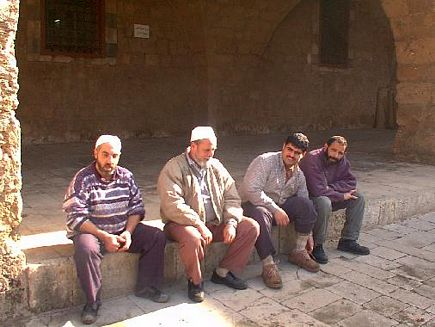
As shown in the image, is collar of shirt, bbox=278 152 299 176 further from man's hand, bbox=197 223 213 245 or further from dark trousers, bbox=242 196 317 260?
man's hand, bbox=197 223 213 245

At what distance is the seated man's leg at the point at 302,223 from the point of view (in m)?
3.93

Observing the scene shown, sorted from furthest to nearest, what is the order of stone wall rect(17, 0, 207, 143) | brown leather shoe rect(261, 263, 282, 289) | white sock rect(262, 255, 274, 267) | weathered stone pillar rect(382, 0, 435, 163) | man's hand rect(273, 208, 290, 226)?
1. stone wall rect(17, 0, 207, 143)
2. weathered stone pillar rect(382, 0, 435, 163)
3. man's hand rect(273, 208, 290, 226)
4. white sock rect(262, 255, 274, 267)
5. brown leather shoe rect(261, 263, 282, 289)

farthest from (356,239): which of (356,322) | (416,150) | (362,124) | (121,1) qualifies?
(362,124)

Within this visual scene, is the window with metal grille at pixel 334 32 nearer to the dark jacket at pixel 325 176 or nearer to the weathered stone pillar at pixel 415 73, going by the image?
the weathered stone pillar at pixel 415 73

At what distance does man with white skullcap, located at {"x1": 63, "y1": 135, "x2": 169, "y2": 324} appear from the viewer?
9.66ft

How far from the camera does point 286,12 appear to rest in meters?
10.1

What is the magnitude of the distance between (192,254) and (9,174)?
4.04 ft

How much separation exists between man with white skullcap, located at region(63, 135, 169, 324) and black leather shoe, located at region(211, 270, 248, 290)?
0.47 metres

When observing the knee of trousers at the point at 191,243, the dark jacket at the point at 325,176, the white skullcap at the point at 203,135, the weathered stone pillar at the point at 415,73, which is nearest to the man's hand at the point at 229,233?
the knee of trousers at the point at 191,243

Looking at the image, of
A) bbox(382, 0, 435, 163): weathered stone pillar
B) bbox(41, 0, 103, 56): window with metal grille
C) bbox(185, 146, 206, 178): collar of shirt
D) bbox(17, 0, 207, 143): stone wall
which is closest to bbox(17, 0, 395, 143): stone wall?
bbox(17, 0, 207, 143): stone wall

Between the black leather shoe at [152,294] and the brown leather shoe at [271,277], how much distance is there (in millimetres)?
751

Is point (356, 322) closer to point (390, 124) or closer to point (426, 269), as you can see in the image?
point (426, 269)

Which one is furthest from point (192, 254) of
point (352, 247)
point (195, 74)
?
point (195, 74)

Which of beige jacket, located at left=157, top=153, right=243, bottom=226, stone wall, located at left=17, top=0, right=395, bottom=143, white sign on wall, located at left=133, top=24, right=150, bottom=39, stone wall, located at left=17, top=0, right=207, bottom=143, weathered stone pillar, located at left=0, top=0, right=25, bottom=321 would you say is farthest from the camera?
white sign on wall, located at left=133, top=24, right=150, bottom=39
